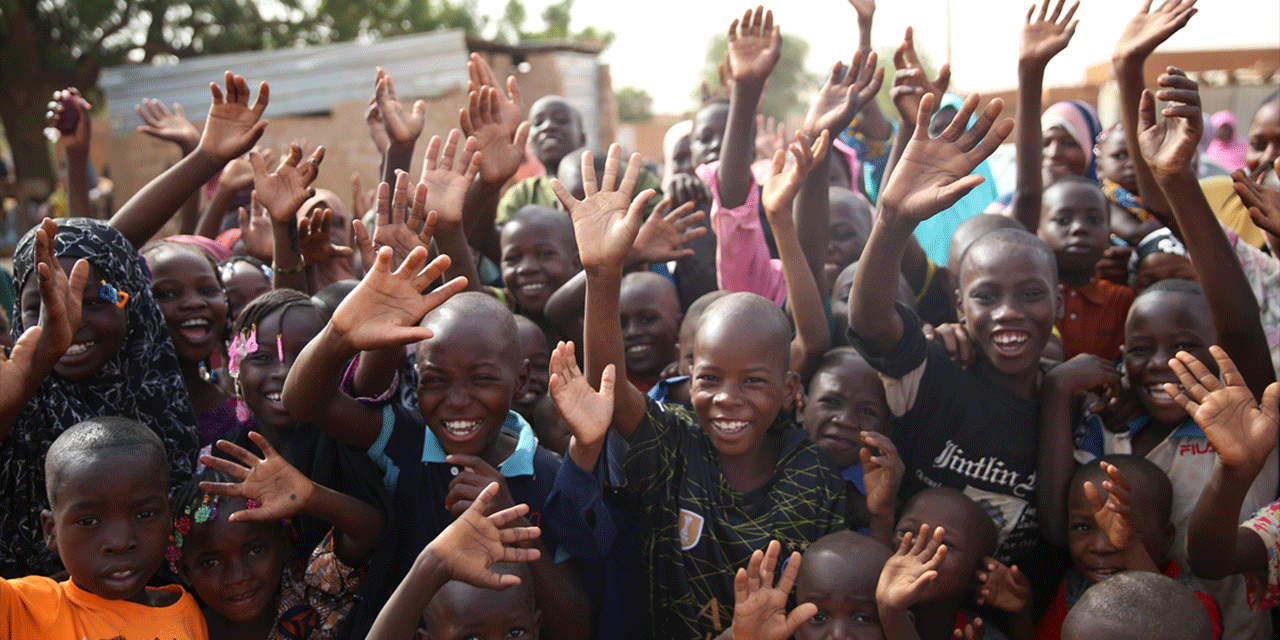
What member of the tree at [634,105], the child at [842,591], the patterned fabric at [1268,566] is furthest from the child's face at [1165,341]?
the tree at [634,105]

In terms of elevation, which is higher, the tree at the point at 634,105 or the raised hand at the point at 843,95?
the raised hand at the point at 843,95

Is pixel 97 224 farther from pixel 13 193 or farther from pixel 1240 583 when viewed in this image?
pixel 13 193

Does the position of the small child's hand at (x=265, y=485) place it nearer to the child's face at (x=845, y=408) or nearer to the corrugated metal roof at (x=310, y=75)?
the child's face at (x=845, y=408)

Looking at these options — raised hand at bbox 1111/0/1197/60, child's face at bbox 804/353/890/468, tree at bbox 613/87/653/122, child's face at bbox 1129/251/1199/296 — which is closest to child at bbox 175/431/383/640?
child's face at bbox 804/353/890/468

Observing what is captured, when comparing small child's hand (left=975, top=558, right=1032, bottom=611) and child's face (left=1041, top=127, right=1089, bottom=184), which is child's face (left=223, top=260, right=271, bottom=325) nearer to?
small child's hand (left=975, top=558, right=1032, bottom=611)

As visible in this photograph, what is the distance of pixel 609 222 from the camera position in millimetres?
2432

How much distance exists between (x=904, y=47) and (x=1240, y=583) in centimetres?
200

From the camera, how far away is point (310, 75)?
11.6 m

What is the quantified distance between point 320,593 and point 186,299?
118 centimetres

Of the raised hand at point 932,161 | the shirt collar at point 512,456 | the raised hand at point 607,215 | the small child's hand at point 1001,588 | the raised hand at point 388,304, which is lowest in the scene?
the small child's hand at point 1001,588

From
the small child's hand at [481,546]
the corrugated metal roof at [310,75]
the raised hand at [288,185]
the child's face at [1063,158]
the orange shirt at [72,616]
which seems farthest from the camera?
the corrugated metal roof at [310,75]

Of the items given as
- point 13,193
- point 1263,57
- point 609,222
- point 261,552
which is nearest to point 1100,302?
point 609,222

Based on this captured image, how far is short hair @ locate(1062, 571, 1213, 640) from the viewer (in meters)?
2.24

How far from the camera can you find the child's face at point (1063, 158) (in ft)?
15.4
